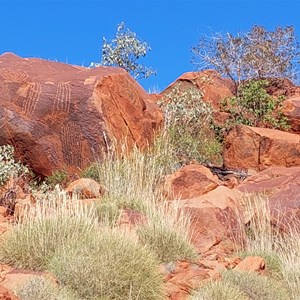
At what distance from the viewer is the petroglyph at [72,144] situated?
12.7 m

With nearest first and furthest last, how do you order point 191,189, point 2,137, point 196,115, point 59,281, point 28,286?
1. point 28,286
2. point 59,281
3. point 191,189
4. point 2,137
5. point 196,115

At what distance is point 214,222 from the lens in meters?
9.05

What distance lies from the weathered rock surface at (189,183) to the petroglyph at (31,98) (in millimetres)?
3163

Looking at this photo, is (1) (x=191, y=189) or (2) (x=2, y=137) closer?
(1) (x=191, y=189)

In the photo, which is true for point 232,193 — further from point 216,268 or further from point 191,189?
point 216,268

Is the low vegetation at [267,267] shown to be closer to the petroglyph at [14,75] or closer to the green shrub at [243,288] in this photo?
the green shrub at [243,288]

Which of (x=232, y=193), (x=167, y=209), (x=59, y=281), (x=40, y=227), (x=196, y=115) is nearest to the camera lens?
(x=59, y=281)

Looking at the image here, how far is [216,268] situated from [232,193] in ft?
8.30

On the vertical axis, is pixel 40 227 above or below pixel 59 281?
above

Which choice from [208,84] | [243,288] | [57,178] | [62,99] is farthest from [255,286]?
[208,84]

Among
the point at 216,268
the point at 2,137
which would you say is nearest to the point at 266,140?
the point at 2,137

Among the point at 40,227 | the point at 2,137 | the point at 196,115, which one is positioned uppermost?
the point at 196,115

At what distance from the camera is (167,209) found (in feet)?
29.2

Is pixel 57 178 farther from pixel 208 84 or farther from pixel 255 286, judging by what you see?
pixel 208 84
